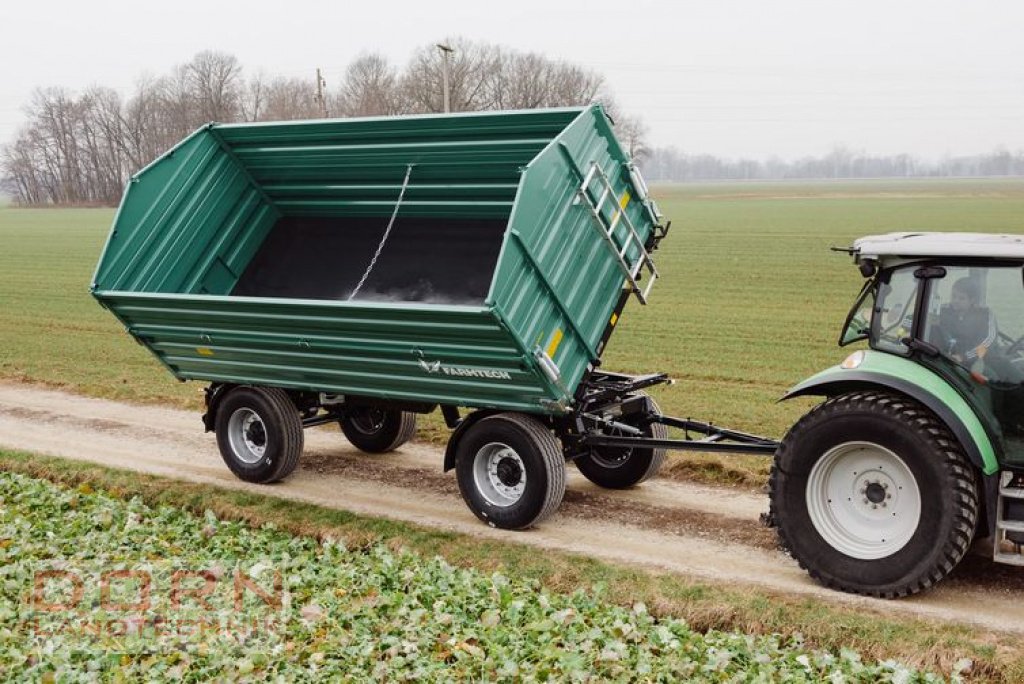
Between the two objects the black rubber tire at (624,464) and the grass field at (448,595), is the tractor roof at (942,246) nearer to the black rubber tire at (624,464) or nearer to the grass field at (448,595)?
the grass field at (448,595)

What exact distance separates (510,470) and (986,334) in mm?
3810

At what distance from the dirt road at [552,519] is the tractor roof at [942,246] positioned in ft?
7.14

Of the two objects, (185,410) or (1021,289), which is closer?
(1021,289)

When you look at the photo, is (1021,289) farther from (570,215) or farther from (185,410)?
(185,410)

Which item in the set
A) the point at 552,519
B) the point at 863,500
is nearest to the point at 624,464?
the point at 552,519

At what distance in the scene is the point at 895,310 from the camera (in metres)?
6.89

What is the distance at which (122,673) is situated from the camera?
5.63 meters

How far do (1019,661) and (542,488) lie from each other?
3.64 metres

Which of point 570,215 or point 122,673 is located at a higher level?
point 570,215

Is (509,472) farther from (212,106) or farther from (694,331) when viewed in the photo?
(212,106)

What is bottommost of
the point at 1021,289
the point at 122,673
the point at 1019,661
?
the point at 122,673

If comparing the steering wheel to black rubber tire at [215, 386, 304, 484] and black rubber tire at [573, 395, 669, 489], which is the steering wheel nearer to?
black rubber tire at [573, 395, 669, 489]

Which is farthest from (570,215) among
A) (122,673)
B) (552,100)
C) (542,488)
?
(552,100)

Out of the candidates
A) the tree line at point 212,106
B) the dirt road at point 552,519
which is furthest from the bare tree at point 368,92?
the dirt road at point 552,519
